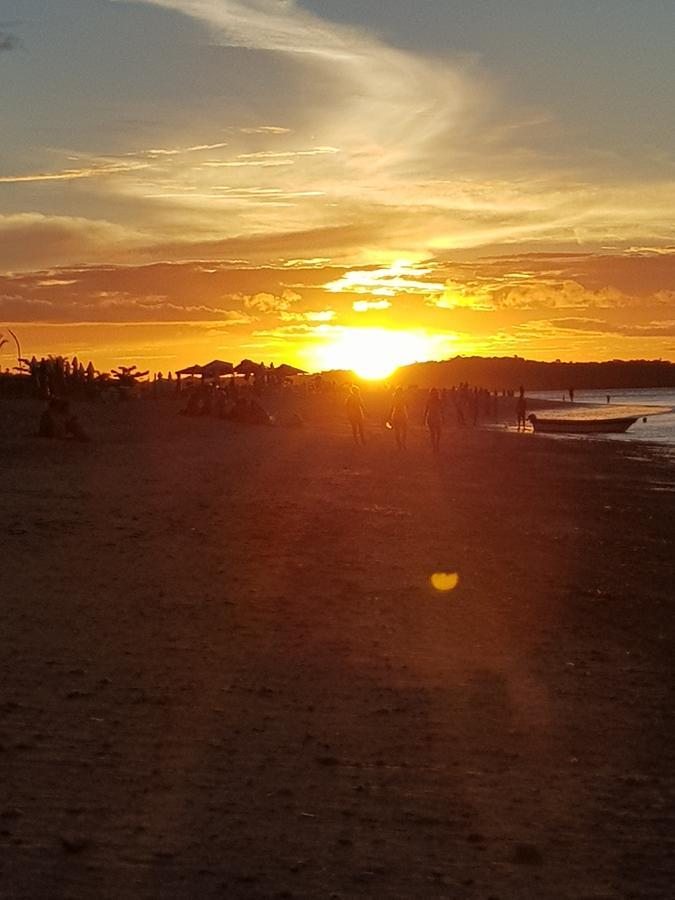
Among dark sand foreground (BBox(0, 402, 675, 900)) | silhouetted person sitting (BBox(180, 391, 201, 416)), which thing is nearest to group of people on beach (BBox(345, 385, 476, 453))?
silhouetted person sitting (BBox(180, 391, 201, 416))

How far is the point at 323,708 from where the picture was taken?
7633mm

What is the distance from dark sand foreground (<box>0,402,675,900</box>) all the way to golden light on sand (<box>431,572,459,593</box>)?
0.16 meters

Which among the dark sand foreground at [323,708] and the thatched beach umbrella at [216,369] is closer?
the dark sand foreground at [323,708]

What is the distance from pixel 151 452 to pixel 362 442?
10.2m

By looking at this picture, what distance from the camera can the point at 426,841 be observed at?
226 inches

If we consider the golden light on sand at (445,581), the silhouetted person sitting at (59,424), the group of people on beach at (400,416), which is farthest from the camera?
the group of people on beach at (400,416)

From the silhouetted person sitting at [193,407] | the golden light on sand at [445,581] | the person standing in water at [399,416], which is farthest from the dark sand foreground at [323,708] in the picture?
the silhouetted person sitting at [193,407]

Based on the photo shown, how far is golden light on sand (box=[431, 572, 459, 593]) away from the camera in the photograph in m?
11.8

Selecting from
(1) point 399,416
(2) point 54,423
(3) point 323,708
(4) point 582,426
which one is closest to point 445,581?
(3) point 323,708

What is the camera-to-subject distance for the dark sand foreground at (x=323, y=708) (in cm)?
548

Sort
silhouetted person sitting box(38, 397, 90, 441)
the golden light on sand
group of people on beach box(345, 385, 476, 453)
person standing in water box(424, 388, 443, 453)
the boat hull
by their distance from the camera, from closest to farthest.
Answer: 1. the golden light on sand
2. silhouetted person sitting box(38, 397, 90, 441)
3. person standing in water box(424, 388, 443, 453)
4. group of people on beach box(345, 385, 476, 453)
5. the boat hull

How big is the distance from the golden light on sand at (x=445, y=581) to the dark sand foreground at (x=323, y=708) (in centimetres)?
16

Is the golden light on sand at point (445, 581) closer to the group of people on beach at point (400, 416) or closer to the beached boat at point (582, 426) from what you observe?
the group of people on beach at point (400, 416)

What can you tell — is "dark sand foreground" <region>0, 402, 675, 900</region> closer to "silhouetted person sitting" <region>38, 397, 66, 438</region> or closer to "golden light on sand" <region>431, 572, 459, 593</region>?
"golden light on sand" <region>431, 572, 459, 593</region>
